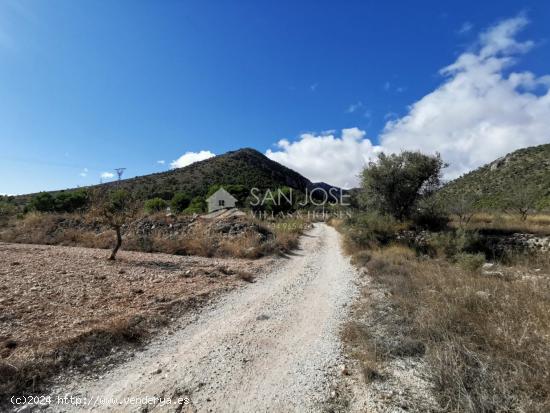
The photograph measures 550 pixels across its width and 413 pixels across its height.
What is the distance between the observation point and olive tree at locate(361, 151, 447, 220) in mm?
20531

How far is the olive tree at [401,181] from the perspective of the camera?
20.5 meters

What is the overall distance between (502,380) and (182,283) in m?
7.95

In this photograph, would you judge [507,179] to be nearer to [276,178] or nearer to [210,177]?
[210,177]

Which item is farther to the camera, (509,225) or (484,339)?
(509,225)

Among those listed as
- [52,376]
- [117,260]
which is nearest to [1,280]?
[117,260]

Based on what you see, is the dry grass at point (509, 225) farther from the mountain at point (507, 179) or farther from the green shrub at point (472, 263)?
the mountain at point (507, 179)

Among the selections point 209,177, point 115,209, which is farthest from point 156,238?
point 209,177

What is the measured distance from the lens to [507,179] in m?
42.7

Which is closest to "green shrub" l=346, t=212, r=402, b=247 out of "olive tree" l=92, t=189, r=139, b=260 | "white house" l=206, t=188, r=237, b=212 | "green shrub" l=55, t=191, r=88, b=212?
"olive tree" l=92, t=189, r=139, b=260

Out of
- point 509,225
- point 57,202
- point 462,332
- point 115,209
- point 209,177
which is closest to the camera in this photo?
point 462,332

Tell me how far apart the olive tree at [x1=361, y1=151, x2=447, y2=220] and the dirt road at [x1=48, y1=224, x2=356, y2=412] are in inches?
582

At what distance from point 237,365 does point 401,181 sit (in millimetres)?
18978

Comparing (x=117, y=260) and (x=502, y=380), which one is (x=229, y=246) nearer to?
(x=117, y=260)

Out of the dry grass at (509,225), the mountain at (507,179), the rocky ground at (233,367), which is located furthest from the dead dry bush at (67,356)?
the mountain at (507,179)
